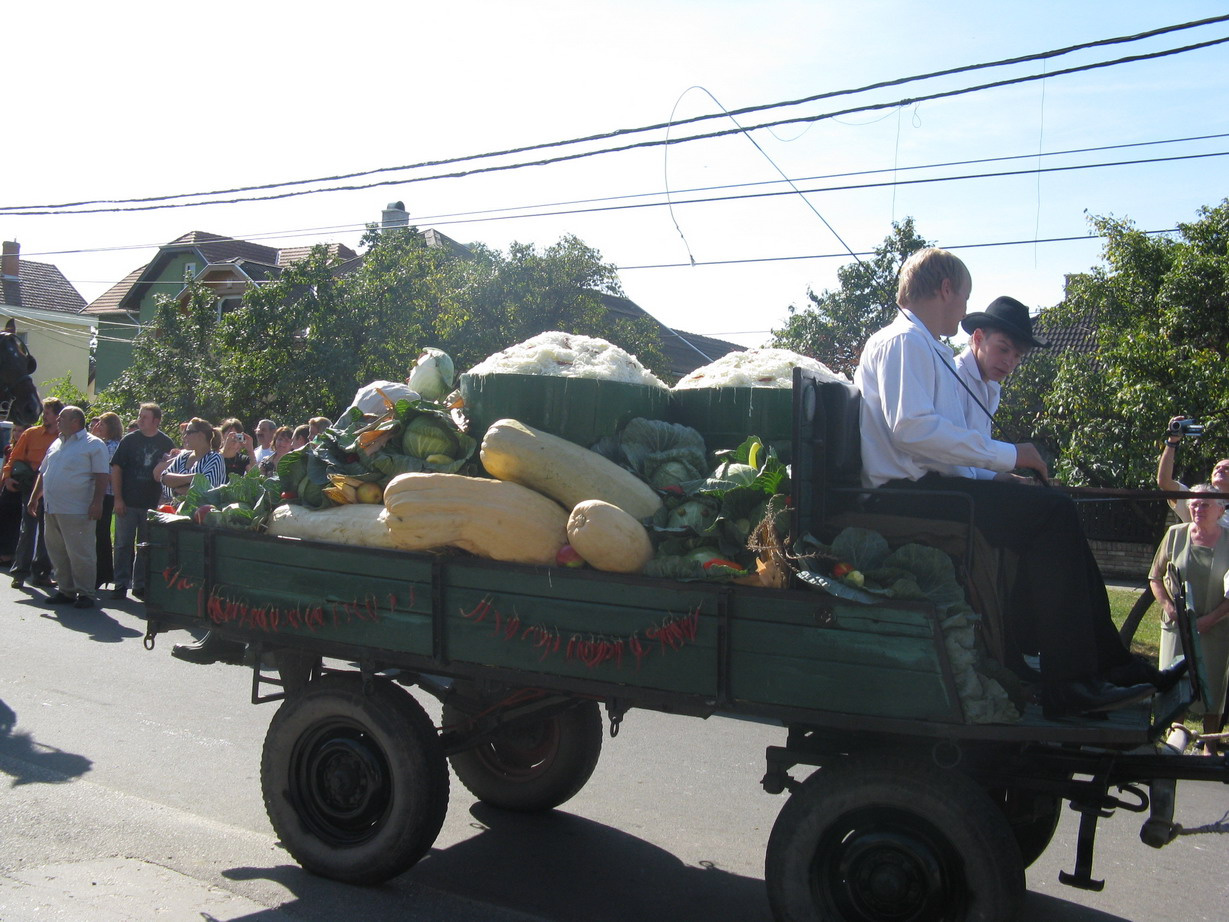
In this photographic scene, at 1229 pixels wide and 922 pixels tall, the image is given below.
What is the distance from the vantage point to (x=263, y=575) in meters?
4.61

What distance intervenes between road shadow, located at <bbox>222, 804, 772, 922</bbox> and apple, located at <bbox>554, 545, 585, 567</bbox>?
4.80ft

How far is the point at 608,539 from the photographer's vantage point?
3.82 meters

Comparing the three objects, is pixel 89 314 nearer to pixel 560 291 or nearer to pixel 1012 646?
pixel 560 291

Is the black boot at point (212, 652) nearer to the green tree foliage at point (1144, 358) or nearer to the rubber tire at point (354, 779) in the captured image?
the rubber tire at point (354, 779)

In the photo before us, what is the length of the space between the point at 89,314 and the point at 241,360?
94.3ft

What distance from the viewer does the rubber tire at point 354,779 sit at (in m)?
4.26

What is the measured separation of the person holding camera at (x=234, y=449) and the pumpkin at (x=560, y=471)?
276 inches

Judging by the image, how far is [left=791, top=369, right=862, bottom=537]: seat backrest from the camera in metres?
3.71

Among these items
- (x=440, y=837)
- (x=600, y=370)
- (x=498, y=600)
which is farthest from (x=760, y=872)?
(x=600, y=370)

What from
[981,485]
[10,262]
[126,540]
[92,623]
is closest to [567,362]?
[981,485]

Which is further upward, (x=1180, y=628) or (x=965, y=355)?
(x=965, y=355)

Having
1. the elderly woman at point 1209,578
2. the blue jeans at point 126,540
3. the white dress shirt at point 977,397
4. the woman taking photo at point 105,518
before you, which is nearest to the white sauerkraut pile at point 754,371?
the white dress shirt at point 977,397

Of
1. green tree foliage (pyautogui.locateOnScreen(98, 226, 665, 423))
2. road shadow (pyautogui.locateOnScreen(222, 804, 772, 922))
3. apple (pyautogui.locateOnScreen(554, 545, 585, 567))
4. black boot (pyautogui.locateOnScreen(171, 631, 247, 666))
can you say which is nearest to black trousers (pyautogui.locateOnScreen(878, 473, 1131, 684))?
apple (pyautogui.locateOnScreen(554, 545, 585, 567))

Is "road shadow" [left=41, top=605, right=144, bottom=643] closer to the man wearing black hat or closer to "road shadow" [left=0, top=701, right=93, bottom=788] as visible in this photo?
"road shadow" [left=0, top=701, right=93, bottom=788]
